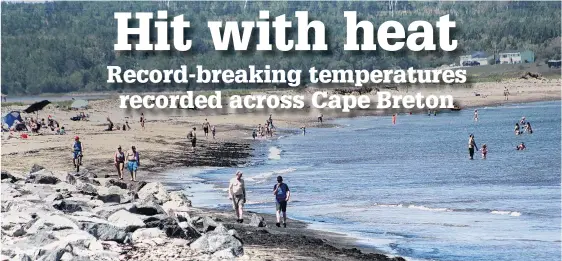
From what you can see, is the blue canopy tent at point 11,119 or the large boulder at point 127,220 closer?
the large boulder at point 127,220

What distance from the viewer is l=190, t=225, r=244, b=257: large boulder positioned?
607 inches

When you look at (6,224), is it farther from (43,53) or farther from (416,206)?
(43,53)

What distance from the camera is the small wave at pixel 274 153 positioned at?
4750 cm

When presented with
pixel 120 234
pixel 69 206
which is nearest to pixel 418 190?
pixel 69 206

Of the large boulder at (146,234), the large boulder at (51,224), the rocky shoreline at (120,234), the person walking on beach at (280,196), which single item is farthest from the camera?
the person walking on beach at (280,196)

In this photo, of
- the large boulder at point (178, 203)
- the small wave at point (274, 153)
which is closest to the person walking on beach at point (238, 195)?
the large boulder at point (178, 203)

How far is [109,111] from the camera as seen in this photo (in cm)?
8769

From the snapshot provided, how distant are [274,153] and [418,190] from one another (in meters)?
19.2

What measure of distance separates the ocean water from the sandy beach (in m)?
1.56

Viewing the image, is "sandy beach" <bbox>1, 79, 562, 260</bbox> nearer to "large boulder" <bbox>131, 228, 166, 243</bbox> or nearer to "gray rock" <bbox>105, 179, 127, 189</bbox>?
"large boulder" <bbox>131, 228, 166, 243</bbox>

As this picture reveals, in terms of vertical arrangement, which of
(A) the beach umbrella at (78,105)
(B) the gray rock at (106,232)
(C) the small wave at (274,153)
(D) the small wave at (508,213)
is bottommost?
(D) the small wave at (508,213)

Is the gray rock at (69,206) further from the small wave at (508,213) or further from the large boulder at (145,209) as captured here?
the small wave at (508,213)

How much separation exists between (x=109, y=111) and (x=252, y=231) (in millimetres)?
68908

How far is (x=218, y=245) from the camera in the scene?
50.8 ft
